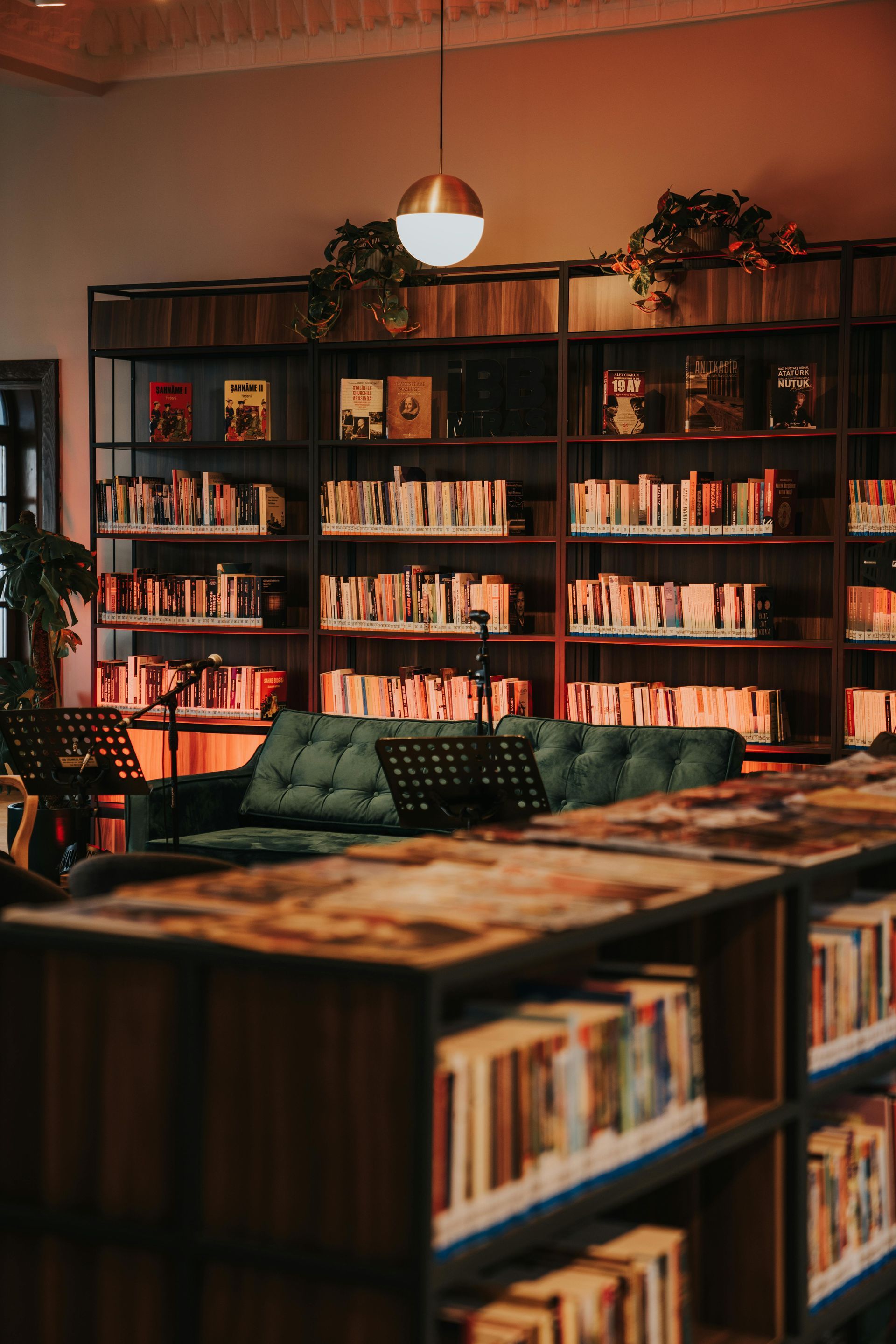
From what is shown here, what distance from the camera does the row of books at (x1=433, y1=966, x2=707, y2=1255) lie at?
1.53m

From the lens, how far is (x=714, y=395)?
20.2 feet

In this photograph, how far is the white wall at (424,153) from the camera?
6270mm

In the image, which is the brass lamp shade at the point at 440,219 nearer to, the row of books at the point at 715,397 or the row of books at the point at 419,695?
the row of books at the point at 715,397

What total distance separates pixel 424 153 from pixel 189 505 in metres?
2.01

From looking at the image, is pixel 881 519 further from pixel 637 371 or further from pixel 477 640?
pixel 477 640

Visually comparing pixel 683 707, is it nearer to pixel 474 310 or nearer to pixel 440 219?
pixel 474 310

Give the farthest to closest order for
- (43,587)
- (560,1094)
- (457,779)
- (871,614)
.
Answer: (43,587), (871,614), (457,779), (560,1094)

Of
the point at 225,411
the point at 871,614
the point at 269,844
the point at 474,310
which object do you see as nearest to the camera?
the point at 269,844

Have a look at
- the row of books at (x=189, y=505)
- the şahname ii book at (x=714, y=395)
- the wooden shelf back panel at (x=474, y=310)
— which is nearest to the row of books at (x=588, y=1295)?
the şahname ii book at (x=714, y=395)

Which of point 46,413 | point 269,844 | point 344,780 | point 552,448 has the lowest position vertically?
point 269,844

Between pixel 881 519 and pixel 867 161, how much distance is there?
160 cm

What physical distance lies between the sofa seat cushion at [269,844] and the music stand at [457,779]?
134 cm

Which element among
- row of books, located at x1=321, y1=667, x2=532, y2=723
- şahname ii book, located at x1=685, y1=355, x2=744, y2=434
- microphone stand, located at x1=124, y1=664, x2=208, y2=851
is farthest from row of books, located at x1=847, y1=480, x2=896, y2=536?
microphone stand, located at x1=124, y1=664, x2=208, y2=851

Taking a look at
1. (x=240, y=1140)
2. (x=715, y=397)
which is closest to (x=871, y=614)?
(x=715, y=397)
